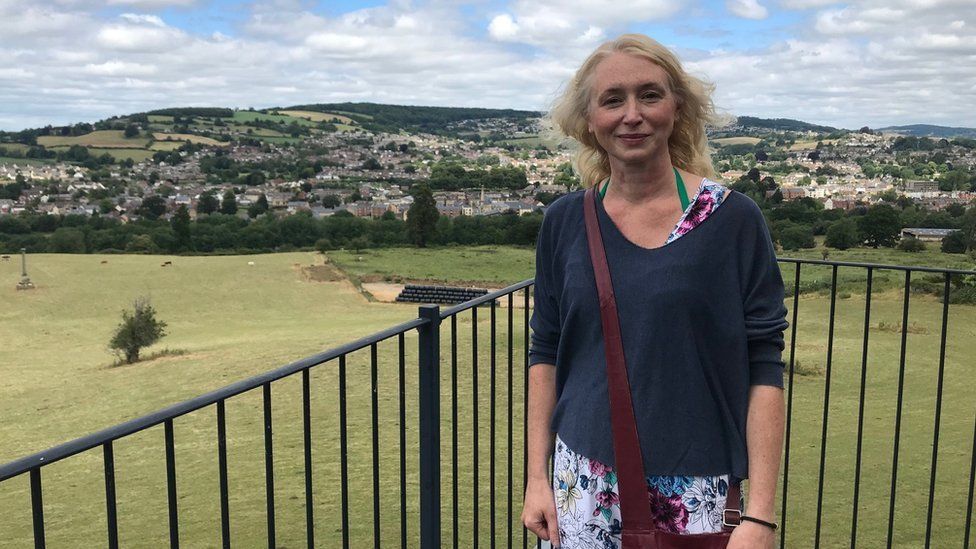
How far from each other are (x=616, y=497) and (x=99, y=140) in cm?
12004

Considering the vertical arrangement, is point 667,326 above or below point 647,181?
below

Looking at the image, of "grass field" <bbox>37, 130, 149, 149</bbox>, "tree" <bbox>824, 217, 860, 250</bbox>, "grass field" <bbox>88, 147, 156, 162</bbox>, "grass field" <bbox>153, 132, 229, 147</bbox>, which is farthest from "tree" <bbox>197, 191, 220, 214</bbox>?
"tree" <bbox>824, 217, 860, 250</bbox>

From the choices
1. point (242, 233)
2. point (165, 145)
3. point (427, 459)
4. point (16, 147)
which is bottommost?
point (242, 233)

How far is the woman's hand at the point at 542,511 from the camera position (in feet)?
5.01

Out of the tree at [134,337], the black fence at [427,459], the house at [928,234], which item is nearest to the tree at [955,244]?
the house at [928,234]

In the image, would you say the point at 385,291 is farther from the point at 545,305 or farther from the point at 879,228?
the point at 545,305

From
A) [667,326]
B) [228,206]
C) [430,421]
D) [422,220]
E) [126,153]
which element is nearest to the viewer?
[667,326]

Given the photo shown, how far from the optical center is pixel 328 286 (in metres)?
36.4

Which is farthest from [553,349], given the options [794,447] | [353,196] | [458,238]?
[353,196]

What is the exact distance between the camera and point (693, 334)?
1.29 metres

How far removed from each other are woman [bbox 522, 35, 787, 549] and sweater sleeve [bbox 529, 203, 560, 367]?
0.13ft

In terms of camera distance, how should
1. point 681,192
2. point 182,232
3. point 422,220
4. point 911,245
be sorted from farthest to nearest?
1. point 182,232
2. point 422,220
3. point 911,245
4. point 681,192

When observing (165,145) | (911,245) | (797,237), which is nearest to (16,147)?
(165,145)

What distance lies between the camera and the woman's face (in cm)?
136
